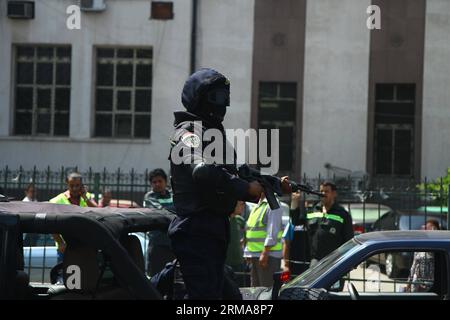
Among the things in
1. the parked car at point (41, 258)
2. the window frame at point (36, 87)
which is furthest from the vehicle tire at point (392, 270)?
the window frame at point (36, 87)

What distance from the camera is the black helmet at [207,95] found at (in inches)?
159

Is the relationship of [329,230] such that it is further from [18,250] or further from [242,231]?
[18,250]

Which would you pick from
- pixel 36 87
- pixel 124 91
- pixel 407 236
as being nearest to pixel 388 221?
pixel 407 236

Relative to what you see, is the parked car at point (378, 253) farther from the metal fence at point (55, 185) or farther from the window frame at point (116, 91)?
the window frame at point (116, 91)

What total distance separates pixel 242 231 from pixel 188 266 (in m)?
6.66

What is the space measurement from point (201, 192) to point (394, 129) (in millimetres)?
19187

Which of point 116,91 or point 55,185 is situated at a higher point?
point 116,91

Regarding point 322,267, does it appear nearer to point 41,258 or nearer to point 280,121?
point 41,258

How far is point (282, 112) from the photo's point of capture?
887 inches

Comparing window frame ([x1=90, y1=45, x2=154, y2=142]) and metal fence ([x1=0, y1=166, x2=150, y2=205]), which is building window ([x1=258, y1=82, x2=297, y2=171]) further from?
metal fence ([x1=0, y1=166, x2=150, y2=205])

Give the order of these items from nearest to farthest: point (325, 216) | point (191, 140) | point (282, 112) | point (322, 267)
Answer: point (191, 140) < point (322, 267) < point (325, 216) < point (282, 112)

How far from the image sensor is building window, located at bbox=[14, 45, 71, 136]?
22.7 metres

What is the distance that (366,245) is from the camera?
5.54 meters
